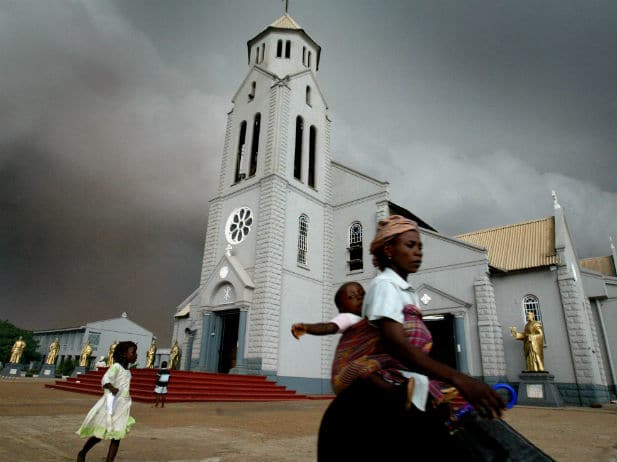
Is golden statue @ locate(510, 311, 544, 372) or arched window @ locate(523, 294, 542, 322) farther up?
arched window @ locate(523, 294, 542, 322)

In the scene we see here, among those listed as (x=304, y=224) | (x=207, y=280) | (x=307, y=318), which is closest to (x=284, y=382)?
(x=307, y=318)

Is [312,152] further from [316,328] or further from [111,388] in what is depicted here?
[316,328]

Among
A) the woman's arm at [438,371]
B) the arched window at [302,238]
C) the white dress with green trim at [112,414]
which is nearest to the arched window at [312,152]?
the arched window at [302,238]

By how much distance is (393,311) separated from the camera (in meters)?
1.76

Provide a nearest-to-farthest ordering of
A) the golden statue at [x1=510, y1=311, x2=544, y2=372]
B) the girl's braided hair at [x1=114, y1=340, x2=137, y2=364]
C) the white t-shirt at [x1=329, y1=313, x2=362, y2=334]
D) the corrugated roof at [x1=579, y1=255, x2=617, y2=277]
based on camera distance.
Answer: the white t-shirt at [x1=329, y1=313, x2=362, y2=334] < the girl's braided hair at [x1=114, y1=340, x2=137, y2=364] < the golden statue at [x1=510, y1=311, x2=544, y2=372] < the corrugated roof at [x1=579, y1=255, x2=617, y2=277]

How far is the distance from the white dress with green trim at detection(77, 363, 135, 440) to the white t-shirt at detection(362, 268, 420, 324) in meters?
4.05

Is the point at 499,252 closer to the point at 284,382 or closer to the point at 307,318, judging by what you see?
the point at 307,318

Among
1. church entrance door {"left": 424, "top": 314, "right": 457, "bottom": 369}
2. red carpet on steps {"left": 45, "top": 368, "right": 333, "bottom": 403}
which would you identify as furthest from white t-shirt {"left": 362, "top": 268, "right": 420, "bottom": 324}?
church entrance door {"left": 424, "top": 314, "right": 457, "bottom": 369}

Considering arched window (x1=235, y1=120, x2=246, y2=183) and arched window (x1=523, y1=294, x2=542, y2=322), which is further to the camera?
arched window (x1=235, y1=120, x2=246, y2=183)

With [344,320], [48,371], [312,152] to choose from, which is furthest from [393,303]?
[48,371]

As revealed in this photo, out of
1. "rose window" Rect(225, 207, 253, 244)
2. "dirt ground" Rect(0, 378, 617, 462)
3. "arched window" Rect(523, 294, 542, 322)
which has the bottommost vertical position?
"dirt ground" Rect(0, 378, 617, 462)

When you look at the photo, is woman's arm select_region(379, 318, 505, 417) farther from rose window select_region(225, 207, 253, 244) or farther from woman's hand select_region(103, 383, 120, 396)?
rose window select_region(225, 207, 253, 244)

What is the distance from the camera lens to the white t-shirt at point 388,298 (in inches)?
69.4

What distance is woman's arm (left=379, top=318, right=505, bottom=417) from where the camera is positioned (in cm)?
154
